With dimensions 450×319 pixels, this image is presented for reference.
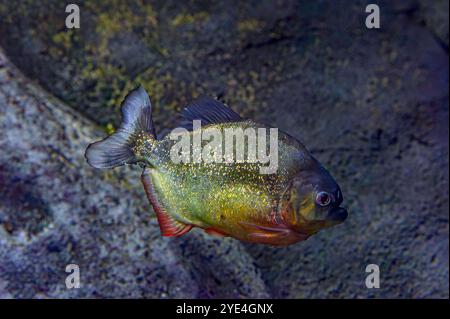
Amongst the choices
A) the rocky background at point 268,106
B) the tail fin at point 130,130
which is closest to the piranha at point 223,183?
the tail fin at point 130,130

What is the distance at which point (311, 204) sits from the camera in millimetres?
1734

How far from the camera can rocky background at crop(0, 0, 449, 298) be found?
3.05m

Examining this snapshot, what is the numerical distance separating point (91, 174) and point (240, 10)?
1.66 m

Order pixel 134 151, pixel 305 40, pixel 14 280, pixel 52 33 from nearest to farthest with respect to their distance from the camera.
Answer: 1. pixel 134 151
2. pixel 14 280
3. pixel 52 33
4. pixel 305 40

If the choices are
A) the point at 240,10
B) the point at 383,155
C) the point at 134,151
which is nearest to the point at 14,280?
the point at 134,151

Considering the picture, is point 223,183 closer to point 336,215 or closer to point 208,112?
point 208,112

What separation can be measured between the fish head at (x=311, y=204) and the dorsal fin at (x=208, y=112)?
0.35m

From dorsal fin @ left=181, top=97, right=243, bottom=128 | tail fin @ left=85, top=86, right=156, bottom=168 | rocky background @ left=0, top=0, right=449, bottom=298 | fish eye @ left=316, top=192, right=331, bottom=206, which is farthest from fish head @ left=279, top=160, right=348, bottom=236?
rocky background @ left=0, top=0, right=449, bottom=298

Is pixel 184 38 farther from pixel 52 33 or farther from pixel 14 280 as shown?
pixel 14 280

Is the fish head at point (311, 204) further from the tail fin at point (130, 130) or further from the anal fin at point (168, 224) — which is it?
the tail fin at point (130, 130)

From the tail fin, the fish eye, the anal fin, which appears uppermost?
the tail fin

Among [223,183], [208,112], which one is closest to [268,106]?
[208,112]

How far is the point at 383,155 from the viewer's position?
12.3 feet

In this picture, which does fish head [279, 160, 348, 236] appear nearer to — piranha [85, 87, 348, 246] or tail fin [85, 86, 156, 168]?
piranha [85, 87, 348, 246]
